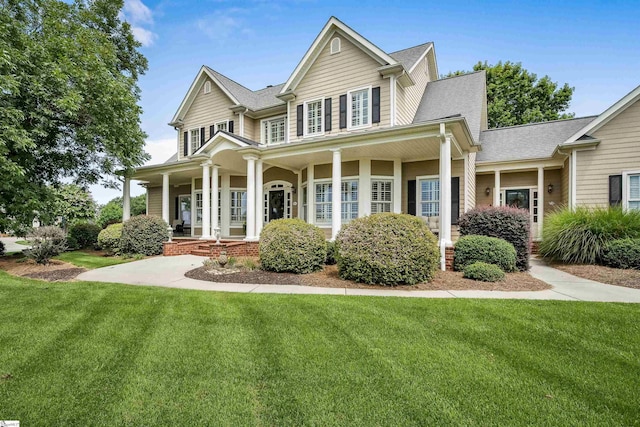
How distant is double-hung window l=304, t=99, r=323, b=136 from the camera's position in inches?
495

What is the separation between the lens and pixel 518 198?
13203 mm

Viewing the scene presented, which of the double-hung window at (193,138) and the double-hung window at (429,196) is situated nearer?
the double-hung window at (429,196)

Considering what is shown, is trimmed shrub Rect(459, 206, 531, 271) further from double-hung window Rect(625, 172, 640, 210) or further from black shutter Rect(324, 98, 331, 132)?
black shutter Rect(324, 98, 331, 132)

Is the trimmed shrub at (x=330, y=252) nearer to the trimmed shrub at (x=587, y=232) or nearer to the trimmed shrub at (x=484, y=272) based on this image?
the trimmed shrub at (x=484, y=272)

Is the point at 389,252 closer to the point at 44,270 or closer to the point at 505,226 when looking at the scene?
the point at 505,226

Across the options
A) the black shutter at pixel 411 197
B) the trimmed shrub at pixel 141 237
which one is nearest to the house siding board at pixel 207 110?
the trimmed shrub at pixel 141 237

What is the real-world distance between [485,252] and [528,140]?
853 cm

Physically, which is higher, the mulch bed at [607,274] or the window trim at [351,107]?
the window trim at [351,107]

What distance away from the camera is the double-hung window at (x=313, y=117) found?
12.6 metres

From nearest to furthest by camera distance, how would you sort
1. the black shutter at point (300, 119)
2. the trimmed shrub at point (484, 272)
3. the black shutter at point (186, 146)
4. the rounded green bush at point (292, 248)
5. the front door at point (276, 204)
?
the trimmed shrub at point (484, 272) < the rounded green bush at point (292, 248) < the black shutter at point (300, 119) < the front door at point (276, 204) < the black shutter at point (186, 146)

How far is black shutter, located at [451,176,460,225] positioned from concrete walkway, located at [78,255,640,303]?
119 inches

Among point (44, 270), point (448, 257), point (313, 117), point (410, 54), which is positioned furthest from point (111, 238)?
point (410, 54)

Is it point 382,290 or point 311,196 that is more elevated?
point 311,196

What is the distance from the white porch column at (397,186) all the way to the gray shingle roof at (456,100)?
2465 millimetres
